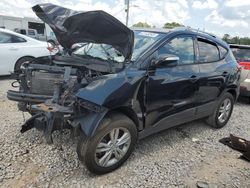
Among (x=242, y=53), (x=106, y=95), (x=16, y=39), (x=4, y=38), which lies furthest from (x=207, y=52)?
(x=4, y=38)

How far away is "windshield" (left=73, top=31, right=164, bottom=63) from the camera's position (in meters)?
3.74

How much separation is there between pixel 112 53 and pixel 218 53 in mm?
2228

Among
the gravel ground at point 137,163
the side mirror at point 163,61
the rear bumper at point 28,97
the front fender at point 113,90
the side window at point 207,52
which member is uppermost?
the side window at point 207,52

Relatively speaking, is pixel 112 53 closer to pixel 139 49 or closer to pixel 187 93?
pixel 139 49

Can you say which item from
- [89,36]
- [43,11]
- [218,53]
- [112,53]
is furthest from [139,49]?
[218,53]

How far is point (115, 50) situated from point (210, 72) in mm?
1762

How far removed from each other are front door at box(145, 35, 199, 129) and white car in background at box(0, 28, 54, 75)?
4.80 metres

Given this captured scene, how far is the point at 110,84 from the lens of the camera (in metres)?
Answer: 3.16

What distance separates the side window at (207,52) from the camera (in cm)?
457

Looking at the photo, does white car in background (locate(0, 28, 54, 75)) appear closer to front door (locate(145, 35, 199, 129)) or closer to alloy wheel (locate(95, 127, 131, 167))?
front door (locate(145, 35, 199, 129))

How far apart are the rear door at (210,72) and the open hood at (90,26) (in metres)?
1.46

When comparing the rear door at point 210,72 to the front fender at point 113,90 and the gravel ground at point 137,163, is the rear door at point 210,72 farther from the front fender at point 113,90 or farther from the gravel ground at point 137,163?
the front fender at point 113,90

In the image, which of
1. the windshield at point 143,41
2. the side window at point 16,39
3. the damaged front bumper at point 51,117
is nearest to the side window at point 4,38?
the side window at point 16,39

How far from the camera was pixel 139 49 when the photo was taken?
3.73 metres
